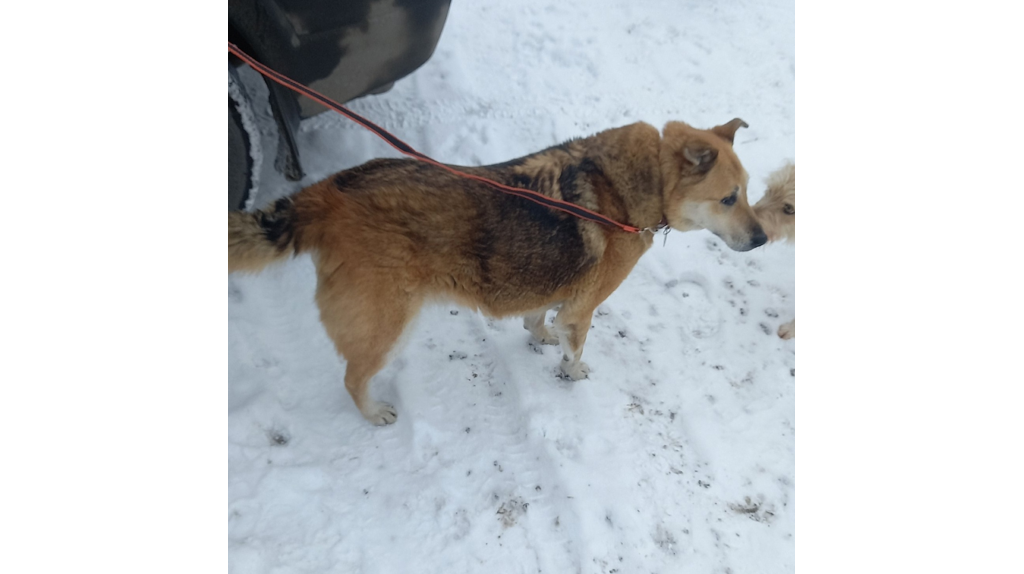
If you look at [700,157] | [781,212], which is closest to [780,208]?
[781,212]

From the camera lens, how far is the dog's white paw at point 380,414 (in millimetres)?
3387

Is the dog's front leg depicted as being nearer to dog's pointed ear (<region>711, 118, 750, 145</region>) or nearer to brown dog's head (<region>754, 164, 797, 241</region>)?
dog's pointed ear (<region>711, 118, 750, 145</region>)

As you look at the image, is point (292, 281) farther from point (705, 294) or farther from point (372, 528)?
point (705, 294)

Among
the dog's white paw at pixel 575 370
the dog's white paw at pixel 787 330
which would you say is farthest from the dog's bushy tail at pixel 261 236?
the dog's white paw at pixel 787 330

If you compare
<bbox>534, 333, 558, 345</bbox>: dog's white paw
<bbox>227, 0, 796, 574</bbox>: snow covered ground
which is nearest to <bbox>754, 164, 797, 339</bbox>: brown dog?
<bbox>227, 0, 796, 574</bbox>: snow covered ground

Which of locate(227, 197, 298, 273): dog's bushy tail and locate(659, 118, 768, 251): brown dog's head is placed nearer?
locate(227, 197, 298, 273): dog's bushy tail

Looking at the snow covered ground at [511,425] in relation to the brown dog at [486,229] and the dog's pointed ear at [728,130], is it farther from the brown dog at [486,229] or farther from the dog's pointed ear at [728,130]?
the dog's pointed ear at [728,130]

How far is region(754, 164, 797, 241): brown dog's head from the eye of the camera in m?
4.25

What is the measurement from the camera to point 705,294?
4.52 m

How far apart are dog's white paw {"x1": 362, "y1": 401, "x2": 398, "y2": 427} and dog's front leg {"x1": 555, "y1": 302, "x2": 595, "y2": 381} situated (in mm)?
1261

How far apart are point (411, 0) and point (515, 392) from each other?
111 inches

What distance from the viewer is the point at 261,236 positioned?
2.64m

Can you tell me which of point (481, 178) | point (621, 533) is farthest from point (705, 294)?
point (481, 178)

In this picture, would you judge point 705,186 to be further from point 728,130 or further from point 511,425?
point 511,425
